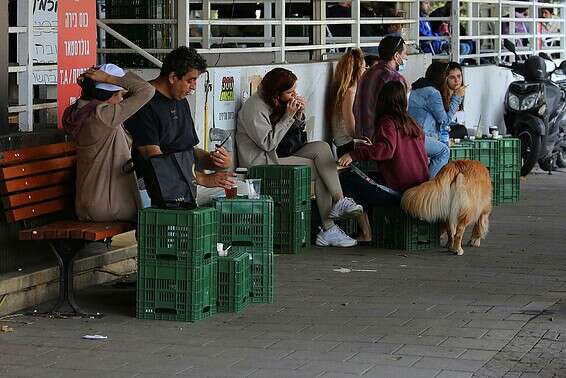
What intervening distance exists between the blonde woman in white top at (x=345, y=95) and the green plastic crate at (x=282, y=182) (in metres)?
1.98

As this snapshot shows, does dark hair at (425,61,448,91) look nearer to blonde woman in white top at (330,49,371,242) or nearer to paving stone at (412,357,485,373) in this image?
blonde woman in white top at (330,49,371,242)

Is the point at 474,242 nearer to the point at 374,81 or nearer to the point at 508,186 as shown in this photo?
the point at 374,81

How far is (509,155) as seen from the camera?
14344 millimetres

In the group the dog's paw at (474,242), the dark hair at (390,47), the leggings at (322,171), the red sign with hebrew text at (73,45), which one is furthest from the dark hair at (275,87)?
the dog's paw at (474,242)

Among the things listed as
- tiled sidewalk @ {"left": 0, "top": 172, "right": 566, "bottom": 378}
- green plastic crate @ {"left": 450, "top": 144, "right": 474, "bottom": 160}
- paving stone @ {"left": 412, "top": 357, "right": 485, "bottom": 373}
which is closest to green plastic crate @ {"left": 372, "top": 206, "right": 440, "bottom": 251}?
tiled sidewalk @ {"left": 0, "top": 172, "right": 566, "bottom": 378}

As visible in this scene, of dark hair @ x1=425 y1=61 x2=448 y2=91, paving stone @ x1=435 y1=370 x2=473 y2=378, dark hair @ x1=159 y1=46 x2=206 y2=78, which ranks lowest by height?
paving stone @ x1=435 y1=370 x2=473 y2=378

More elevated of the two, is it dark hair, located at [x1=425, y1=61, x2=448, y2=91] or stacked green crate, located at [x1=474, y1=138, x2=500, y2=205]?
dark hair, located at [x1=425, y1=61, x2=448, y2=91]

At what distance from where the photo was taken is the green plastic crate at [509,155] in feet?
46.6

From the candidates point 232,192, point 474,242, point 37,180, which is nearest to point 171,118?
point 232,192

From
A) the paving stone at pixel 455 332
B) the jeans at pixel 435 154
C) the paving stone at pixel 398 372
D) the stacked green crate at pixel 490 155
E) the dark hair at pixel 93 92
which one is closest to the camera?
the paving stone at pixel 398 372

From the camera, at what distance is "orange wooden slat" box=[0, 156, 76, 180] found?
8023mm

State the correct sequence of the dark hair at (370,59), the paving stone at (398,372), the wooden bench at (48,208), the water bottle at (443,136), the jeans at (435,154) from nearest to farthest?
the paving stone at (398,372)
the wooden bench at (48,208)
the jeans at (435,154)
the water bottle at (443,136)
the dark hair at (370,59)

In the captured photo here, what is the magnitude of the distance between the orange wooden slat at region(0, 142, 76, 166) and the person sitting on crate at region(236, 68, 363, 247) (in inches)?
102

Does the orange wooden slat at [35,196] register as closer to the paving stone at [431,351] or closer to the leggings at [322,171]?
the paving stone at [431,351]
